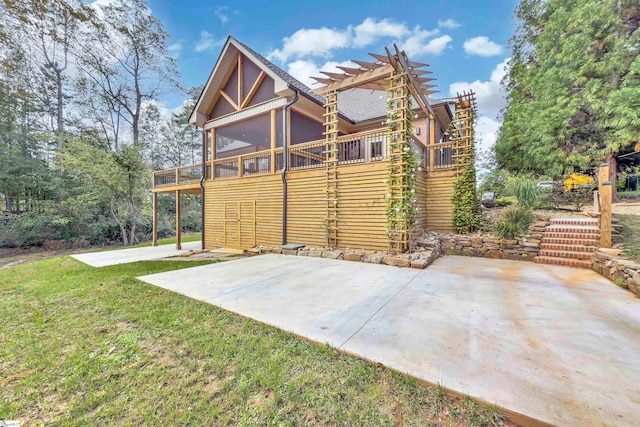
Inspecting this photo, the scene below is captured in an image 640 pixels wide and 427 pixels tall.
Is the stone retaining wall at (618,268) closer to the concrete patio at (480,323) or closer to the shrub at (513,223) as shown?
the concrete patio at (480,323)

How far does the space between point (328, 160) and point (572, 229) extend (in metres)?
6.46

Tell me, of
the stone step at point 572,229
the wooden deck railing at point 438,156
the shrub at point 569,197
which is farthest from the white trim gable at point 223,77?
the shrub at point 569,197

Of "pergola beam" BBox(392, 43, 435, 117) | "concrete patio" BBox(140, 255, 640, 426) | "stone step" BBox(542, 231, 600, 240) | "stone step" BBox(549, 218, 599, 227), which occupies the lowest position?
"concrete patio" BBox(140, 255, 640, 426)

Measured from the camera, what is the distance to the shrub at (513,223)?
6.13 metres

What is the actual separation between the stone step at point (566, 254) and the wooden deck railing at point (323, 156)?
3.33 metres

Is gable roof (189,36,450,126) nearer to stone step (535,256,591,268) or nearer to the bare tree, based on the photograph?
stone step (535,256,591,268)

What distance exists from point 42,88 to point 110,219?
899 cm

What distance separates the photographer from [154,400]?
1666 millimetres

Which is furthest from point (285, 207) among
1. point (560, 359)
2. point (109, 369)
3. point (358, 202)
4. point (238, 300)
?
point (560, 359)

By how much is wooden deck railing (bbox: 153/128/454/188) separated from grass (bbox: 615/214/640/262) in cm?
407

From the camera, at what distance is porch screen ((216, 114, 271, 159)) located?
10.4m

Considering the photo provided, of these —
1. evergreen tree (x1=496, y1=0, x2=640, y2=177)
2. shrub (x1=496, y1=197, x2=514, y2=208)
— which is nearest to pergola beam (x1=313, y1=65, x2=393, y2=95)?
shrub (x1=496, y1=197, x2=514, y2=208)

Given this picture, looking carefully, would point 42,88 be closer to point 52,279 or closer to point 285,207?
point 52,279

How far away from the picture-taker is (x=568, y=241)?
5637 mm
